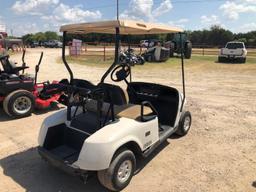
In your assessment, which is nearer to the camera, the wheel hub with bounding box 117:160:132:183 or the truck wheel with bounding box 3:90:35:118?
the wheel hub with bounding box 117:160:132:183

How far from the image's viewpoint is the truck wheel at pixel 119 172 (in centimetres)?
342

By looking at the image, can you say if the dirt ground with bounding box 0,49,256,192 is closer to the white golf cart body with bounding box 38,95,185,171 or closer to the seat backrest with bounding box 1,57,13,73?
the white golf cart body with bounding box 38,95,185,171

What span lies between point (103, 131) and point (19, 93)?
3558 millimetres

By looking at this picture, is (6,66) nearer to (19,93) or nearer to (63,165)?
(19,93)

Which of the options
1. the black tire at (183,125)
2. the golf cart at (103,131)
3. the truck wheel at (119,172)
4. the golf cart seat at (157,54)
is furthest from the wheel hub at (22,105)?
the golf cart seat at (157,54)

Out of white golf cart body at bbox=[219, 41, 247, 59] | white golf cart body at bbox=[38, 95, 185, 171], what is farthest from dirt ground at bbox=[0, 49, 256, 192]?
white golf cart body at bbox=[219, 41, 247, 59]

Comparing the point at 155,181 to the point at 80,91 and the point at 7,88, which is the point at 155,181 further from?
the point at 7,88

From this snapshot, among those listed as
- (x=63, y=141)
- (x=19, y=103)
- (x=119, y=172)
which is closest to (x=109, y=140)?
(x=119, y=172)

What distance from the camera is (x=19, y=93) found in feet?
20.9

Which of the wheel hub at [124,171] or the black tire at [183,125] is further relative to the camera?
the black tire at [183,125]

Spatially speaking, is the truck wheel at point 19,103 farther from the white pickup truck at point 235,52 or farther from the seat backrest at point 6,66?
the white pickup truck at point 235,52

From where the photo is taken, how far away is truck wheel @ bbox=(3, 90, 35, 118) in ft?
20.6

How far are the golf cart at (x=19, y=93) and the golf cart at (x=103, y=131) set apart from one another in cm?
212

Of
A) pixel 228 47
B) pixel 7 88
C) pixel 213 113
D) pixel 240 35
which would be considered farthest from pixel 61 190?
pixel 240 35
